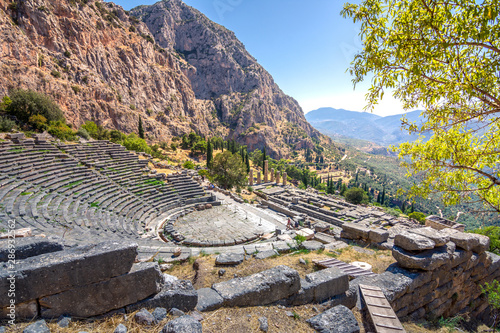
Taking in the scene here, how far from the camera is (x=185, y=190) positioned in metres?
21.2

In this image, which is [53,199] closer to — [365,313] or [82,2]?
[365,313]

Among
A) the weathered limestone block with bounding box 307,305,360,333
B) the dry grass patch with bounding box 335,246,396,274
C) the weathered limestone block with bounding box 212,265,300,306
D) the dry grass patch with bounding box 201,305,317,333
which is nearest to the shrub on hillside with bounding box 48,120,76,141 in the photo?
the weathered limestone block with bounding box 212,265,300,306

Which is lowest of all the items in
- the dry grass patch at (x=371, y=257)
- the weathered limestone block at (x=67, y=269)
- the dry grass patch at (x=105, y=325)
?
the dry grass patch at (x=371, y=257)

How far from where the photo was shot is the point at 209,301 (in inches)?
153

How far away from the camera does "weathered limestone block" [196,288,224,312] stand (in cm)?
380

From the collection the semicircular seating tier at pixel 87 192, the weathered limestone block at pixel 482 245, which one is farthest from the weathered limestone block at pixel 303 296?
the weathered limestone block at pixel 482 245

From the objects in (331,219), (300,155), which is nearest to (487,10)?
(331,219)

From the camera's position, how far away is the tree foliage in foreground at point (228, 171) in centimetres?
2989

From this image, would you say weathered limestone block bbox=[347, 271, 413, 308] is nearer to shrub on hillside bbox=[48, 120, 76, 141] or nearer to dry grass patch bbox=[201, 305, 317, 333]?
dry grass patch bbox=[201, 305, 317, 333]

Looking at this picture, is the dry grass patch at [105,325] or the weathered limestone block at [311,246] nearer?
the dry grass patch at [105,325]

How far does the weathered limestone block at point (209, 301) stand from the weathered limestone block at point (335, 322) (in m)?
1.65

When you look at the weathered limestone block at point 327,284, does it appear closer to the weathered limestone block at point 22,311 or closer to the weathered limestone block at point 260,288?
the weathered limestone block at point 260,288

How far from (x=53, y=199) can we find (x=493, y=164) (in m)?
17.9

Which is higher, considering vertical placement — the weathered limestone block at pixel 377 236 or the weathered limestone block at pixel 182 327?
the weathered limestone block at pixel 182 327
